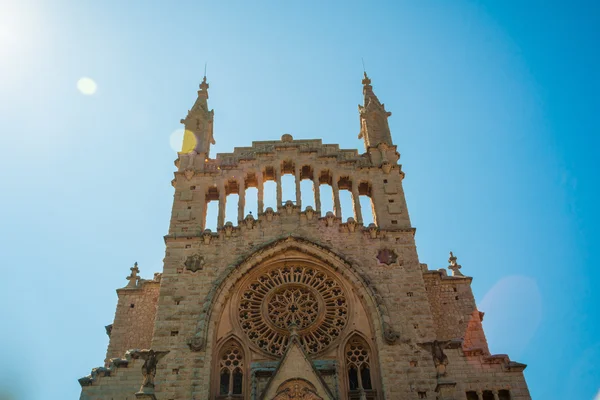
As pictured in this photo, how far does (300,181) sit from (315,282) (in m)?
4.79

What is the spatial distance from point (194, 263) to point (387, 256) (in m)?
6.77

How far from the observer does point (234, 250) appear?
2161 centimetres

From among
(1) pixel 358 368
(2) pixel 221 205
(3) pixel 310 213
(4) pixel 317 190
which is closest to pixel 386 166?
(4) pixel 317 190

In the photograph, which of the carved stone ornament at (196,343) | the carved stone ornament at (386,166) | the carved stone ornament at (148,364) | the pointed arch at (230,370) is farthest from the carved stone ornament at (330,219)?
the carved stone ornament at (148,364)

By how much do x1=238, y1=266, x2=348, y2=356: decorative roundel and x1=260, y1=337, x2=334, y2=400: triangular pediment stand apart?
5.63 feet

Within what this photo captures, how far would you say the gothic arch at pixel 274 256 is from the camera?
64.4 feet

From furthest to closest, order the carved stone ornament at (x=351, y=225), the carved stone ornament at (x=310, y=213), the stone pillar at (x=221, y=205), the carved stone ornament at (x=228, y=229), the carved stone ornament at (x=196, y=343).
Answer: the stone pillar at (x=221, y=205)
the carved stone ornament at (x=310, y=213)
the carved stone ornament at (x=351, y=225)
the carved stone ornament at (x=228, y=229)
the carved stone ornament at (x=196, y=343)

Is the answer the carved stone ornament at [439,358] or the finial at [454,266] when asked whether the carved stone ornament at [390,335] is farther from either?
the finial at [454,266]

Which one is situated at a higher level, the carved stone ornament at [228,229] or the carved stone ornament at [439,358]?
the carved stone ornament at [228,229]

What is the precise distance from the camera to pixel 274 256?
2155 cm

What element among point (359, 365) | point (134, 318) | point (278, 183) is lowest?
point (359, 365)

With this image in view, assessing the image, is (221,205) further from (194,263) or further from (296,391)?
(296,391)

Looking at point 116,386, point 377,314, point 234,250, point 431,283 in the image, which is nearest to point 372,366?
point 377,314

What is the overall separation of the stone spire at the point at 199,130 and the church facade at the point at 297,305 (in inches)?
21.0
